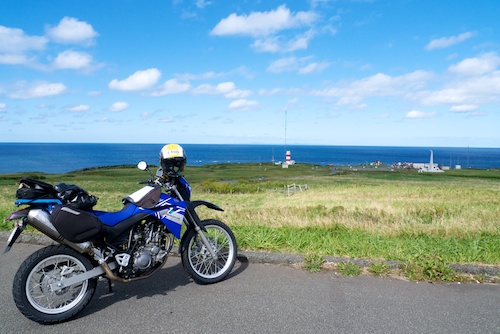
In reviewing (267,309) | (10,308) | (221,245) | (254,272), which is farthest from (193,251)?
(10,308)

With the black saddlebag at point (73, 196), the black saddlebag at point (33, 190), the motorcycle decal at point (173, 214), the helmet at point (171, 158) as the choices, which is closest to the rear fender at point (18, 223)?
the black saddlebag at point (33, 190)

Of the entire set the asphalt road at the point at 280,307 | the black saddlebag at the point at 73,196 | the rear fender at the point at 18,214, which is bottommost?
the asphalt road at the point at 280,307

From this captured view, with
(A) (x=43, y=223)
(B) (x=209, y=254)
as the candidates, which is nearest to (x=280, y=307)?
(B) (x=209, y=254)

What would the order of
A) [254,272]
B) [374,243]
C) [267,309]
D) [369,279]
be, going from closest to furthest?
[267,309], [369,279], [254,272], [374,243]

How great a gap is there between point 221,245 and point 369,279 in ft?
6.78

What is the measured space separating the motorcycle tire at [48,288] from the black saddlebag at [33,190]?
1.88 ft

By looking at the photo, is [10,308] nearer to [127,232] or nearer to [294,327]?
[127,232]

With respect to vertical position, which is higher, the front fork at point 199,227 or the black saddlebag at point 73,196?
the black saddlebag at point 73,196

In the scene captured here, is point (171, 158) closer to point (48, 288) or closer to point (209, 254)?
point (209, 254)

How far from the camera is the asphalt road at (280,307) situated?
3479mm

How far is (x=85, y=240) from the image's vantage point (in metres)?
3.76

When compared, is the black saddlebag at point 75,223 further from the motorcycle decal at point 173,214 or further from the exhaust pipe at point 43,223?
the motorcycle decal at point 173,214

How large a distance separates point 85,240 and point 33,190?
0.74 metres

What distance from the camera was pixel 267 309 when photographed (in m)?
3.84
